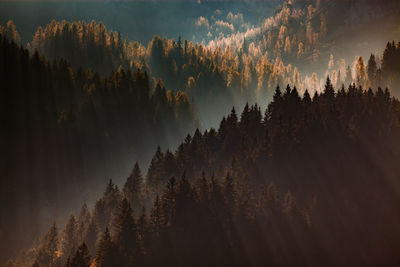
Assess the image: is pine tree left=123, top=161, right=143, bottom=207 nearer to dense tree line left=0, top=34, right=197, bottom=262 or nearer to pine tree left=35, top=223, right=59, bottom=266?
pine tree left=35, top=223, right=59, bottom=266

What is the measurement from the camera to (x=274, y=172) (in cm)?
5978

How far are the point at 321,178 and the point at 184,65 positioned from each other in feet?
386

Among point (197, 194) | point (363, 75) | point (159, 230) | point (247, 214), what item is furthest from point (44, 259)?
point (363, 75)

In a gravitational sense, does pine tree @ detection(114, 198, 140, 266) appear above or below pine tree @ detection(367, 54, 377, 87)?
below

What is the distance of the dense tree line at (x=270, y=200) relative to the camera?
159 ft

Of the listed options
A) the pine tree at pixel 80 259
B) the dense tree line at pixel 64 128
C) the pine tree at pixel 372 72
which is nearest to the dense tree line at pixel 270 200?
the pine tree at pixel 80 259

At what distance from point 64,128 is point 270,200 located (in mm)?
61368

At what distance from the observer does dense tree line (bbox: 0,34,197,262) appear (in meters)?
76.3

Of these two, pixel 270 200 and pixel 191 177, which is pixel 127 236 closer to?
pixel 191 177

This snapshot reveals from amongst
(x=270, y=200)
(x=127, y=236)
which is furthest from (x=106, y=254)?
(x=270, y=200)

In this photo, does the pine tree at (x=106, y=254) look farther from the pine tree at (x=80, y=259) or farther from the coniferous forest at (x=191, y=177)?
the pine tree at (x=80, y=259)

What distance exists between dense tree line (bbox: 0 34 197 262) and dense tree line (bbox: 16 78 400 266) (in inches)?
730

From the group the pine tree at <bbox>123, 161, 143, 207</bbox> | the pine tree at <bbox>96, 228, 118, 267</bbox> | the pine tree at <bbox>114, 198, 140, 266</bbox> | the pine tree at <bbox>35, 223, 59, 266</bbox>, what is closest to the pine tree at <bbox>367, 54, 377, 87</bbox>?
the pine tree at <bbox>123, 161, 143, 207</bbox>

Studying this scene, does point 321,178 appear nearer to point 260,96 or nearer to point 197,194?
point 197,194
